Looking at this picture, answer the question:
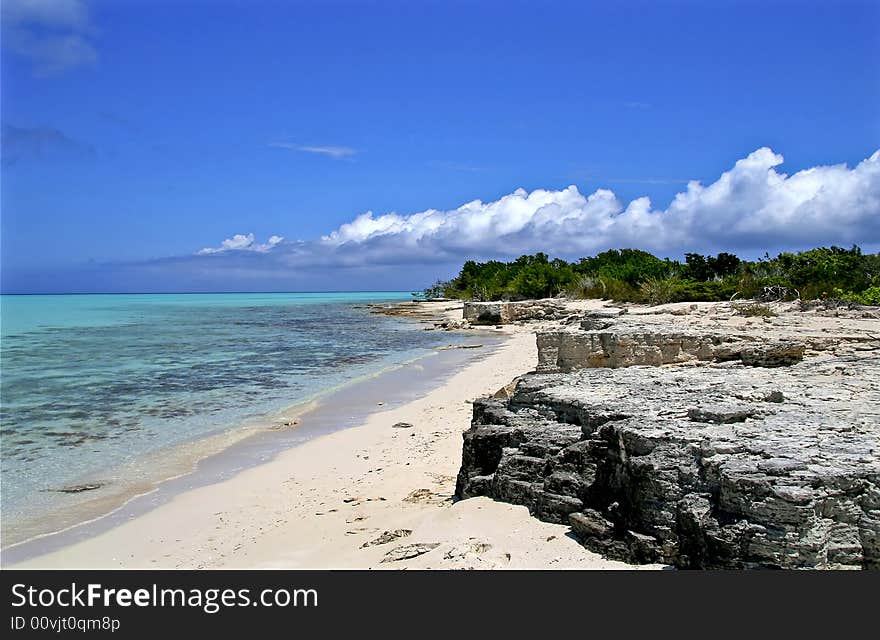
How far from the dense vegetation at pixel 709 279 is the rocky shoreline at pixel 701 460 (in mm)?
15551

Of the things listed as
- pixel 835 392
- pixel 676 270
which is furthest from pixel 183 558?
pixel 676 270

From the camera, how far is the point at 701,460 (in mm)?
4379

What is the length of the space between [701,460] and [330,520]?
4.35 m

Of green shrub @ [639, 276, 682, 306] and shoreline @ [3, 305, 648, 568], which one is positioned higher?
green shrub @ [639, 276, 682, 306]

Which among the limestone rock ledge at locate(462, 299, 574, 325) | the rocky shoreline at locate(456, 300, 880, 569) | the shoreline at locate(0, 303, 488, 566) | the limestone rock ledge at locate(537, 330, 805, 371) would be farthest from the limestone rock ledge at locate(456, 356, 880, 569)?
the limestone rock ledge at locate(462, 299, 574, 325)

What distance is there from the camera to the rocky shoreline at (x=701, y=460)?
384 centimetres

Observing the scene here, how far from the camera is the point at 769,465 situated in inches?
159

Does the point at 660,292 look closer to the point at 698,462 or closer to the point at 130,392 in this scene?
the point at 130,392

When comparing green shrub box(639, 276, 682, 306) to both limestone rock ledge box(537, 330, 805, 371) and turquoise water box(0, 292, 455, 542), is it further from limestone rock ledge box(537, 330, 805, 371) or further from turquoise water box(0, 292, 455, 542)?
limestone rock ledge box(537, 330, 805, 371)

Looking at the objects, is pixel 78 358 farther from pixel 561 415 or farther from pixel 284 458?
pixel 561 415

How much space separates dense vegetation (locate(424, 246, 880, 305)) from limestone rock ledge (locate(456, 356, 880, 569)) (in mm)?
15821

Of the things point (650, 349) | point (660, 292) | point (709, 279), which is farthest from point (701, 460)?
point (709, 279)

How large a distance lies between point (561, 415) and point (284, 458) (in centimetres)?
577

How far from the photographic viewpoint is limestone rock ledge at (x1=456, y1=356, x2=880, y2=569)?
151 inches
